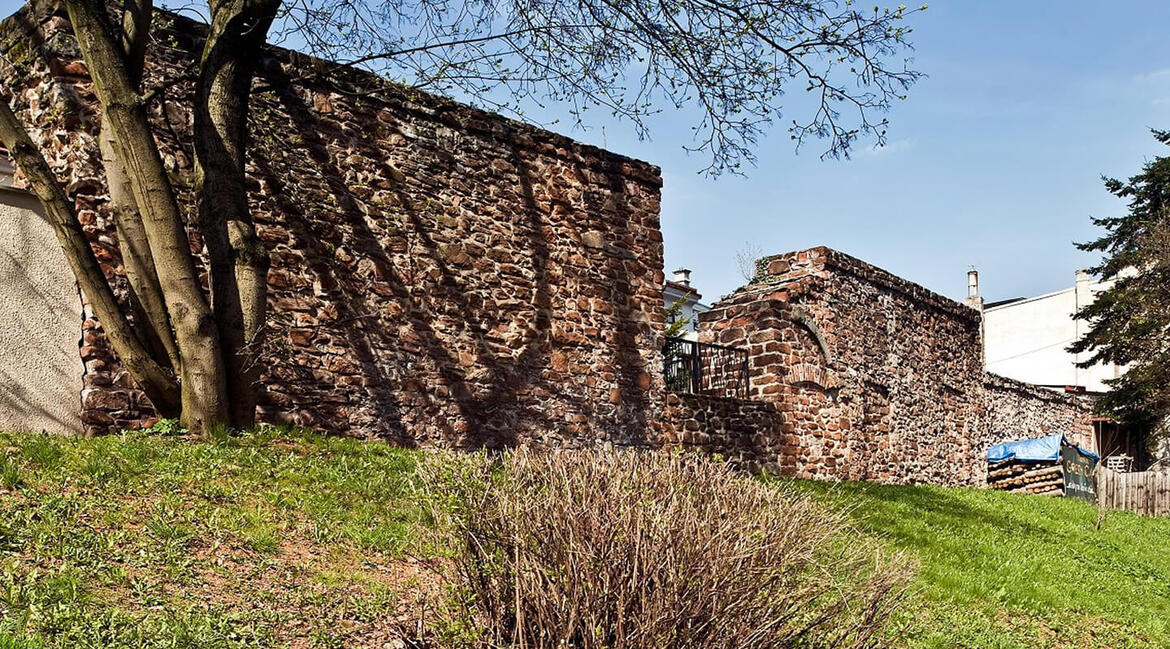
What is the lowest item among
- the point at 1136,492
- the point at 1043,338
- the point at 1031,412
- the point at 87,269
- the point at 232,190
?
the point at 1136,492

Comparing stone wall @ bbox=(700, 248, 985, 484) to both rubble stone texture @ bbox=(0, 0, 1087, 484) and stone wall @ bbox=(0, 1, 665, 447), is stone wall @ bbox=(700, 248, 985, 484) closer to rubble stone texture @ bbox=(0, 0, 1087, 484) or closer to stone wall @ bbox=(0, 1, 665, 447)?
rubble stone texture @ bbox=(0, 0, 1087, 484)

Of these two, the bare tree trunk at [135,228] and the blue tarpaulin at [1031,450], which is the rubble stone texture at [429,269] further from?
the blue tarpaulin at [1031,450]

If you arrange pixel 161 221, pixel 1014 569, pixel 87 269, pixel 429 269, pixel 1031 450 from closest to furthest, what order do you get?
pixel 161 221 → pixel 87 269 → pixel 1014 569 → pixel 429 269 → pixel 1031 450

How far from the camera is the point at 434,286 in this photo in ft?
34.0

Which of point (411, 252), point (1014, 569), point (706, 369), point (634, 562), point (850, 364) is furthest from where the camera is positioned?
point (850, 364)

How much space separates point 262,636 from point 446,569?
2.86ft

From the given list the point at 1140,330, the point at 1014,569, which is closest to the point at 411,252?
the point at 1014,569

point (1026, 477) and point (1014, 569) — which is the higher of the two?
point (1026, 477)

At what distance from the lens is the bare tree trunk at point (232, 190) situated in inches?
319

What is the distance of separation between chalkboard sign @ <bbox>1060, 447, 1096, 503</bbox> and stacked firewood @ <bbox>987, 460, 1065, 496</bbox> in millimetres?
164

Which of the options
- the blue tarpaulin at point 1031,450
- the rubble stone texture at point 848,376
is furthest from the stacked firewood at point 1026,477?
the rubble stone texture at point 848,376

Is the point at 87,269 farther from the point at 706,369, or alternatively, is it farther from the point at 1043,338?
the point at 1043,338

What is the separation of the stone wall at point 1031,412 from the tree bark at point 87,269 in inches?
670

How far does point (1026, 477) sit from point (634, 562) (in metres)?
18.1
